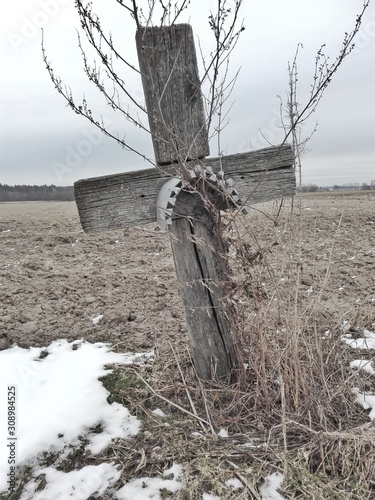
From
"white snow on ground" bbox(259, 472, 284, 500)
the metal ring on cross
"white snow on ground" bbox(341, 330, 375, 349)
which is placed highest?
the metal ring on cross

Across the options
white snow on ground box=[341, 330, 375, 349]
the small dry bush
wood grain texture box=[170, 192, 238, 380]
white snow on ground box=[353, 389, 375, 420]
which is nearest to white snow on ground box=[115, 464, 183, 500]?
the small dry bush

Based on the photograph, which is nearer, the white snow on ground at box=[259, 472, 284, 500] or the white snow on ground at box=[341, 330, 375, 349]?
the white snow on ground at box=[259, 472, 284, 500]

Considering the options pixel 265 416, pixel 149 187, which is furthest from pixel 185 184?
pixel 265 416

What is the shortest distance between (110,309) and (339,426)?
7.01 feet

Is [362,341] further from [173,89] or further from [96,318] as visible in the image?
[173,89]

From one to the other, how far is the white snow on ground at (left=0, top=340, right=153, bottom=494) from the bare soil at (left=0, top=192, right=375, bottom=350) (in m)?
0.22

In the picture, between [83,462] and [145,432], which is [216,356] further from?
[83,462]

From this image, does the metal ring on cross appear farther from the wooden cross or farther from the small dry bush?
the small dry bush

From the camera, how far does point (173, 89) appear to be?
217 cm

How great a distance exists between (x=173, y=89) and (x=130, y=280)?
2.57m

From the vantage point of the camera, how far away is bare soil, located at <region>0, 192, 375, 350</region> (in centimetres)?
297

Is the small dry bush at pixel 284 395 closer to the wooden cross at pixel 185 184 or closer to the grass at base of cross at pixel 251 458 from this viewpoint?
the grass at base of cross at pixel 251 458

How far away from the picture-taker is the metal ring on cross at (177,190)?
2076 millimetres

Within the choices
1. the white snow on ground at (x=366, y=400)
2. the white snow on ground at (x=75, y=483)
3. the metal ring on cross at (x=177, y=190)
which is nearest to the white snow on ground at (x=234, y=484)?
the white snow on ground at (x=75, y=483)
